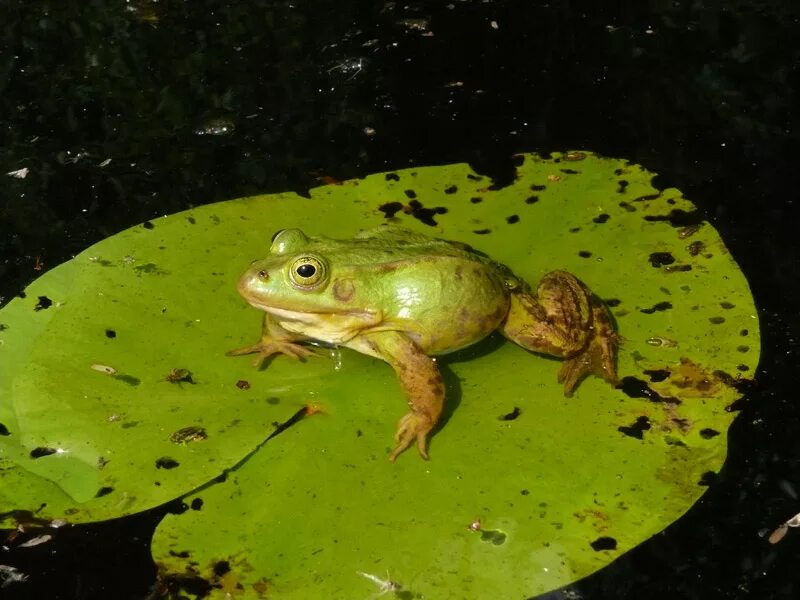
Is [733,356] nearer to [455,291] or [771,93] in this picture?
[455,291]

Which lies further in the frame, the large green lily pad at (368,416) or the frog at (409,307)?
the frog at (409,307)

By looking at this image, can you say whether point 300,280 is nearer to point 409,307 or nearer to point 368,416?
point 409,307

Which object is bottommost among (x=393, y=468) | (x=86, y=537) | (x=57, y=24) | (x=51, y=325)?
(x=86, y=537)

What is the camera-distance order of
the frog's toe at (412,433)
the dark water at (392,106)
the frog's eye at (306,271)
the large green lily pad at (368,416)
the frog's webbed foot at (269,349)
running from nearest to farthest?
the large green lily pad at (368,416) → the frog's toe at (412,433) → the frog's eye at (306,271) → the frog's webbed foot at (269,349) → the dark water at (392,106)

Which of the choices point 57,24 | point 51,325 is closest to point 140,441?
point 51,325

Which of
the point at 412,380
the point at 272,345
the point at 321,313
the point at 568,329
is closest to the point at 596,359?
the point at 568,329

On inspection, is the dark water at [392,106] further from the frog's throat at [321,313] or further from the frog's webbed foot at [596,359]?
the frog's throat at [321,313]

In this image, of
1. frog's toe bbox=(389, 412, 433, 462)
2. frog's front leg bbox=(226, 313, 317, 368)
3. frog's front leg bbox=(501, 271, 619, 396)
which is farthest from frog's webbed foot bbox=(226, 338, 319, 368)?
frog's front leg bbox=(501, 271, 619, 396)

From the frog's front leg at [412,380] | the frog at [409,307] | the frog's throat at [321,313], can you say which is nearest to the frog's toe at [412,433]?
the frog's front leg at [412,380]
